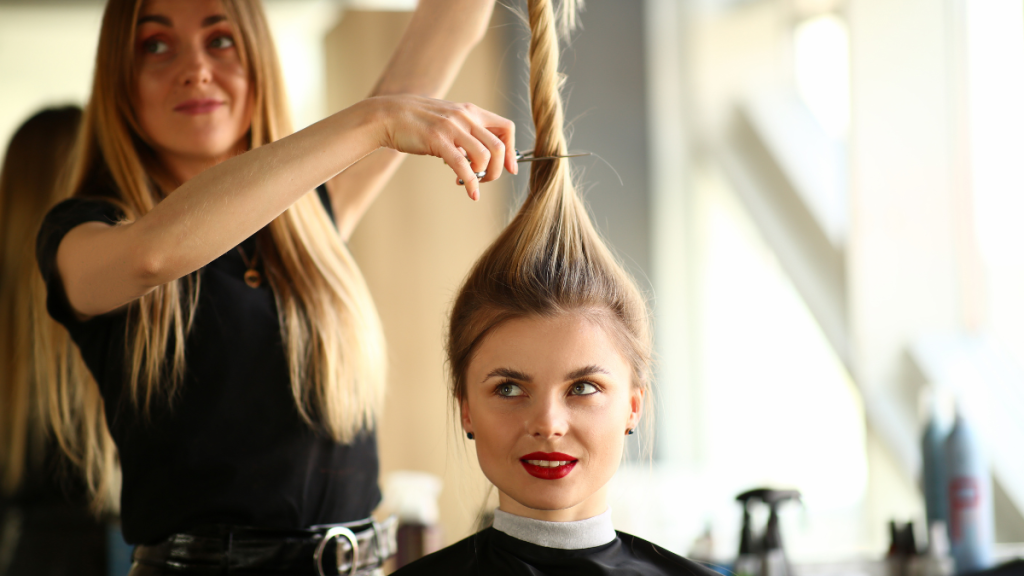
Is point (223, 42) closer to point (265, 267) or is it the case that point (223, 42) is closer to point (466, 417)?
point (265, 267)

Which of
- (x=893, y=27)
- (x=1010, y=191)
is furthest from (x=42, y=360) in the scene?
(x=1010, y=191)

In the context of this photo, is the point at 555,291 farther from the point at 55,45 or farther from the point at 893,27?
the point at 55,45

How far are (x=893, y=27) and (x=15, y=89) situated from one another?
2295 mm

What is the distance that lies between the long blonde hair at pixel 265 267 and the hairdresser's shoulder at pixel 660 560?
15.6 inches

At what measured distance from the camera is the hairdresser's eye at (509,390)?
905mm

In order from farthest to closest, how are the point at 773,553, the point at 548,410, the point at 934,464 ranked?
1. the point at 934,464
2. the point at 773,553
3. the point at 548,410

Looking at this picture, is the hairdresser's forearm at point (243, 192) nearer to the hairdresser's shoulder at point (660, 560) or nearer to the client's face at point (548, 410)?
the client's face at point (548, 410)

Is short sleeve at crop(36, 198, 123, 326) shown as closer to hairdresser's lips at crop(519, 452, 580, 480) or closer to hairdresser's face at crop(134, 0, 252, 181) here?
hairdresser's face at crop(134, 0, 252, 181)

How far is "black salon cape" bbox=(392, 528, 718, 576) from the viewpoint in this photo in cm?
94

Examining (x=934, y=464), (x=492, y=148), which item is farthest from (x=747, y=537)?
(x=492, y=148)

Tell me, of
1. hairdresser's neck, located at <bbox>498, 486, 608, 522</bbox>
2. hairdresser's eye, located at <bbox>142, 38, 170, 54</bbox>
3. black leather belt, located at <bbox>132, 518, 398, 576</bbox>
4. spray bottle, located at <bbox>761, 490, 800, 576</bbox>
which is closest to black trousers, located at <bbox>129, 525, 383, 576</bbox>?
black leather belt, located at <bbox>132, 518, 398, 576</bbox>

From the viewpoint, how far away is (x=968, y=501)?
1.67 metres

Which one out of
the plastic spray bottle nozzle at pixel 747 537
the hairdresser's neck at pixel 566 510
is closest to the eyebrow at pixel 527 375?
the hairdresser's neck at pixel 566 510

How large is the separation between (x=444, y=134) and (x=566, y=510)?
→ 1.49 ft
